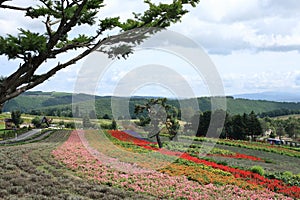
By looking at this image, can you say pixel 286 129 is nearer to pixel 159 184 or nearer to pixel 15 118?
pixel 15 118

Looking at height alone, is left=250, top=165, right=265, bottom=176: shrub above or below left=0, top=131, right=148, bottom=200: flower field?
below

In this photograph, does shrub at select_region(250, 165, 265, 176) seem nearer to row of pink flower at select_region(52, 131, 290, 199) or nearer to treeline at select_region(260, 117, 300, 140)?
row of pink flower at select_region(52, 131, 290, 199)

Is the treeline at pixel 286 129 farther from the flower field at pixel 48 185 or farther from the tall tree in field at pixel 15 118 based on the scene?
the flower field at pixel 48 185

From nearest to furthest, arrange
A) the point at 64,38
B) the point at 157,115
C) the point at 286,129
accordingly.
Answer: the point at 64,38, the point at 157,115, the point at 286,129

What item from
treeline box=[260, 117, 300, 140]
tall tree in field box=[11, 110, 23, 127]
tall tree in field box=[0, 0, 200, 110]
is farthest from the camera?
treeline box=[260, 117, 300, 140]

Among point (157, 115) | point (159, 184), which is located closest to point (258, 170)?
point (159, 184)

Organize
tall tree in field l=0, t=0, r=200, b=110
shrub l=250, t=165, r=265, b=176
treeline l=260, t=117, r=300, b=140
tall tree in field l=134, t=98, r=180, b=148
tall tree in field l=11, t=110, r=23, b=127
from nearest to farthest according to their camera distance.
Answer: tall tree in field l=0, t=0, r=200, b=110
shrub l=250, t=165, r=265, b=176
tall tree in field l=134, t=98, r=180, b=148
tall tree in field l=11, t=110, r=23, b=127
treeline l=260, t=117, r=300, b=140

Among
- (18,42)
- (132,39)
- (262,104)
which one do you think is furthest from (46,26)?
(262,104)

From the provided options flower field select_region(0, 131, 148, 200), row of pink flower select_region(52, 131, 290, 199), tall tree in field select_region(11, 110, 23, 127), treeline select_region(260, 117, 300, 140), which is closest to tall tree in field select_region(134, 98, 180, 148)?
row of pink flower select_region(52, 131, 290, 199)

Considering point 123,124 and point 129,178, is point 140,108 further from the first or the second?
point 129,178

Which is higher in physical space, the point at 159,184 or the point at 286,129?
the point at 159,184

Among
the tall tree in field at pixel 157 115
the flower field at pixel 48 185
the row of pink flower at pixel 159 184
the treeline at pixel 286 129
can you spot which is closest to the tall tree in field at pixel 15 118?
the tall tree in field at pixel 157 115

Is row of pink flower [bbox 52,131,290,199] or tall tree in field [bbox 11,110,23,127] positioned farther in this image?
tall tree in field [bbox 11,110,23,127]

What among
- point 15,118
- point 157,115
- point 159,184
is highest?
point 157,115
